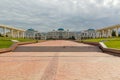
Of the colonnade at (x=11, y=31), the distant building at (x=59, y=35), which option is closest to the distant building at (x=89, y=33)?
the distant building at (x=59, y=35)

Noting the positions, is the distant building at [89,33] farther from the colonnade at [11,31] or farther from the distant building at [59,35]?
the colonnade at [11,31]

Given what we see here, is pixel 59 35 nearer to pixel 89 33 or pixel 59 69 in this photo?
pixel 89 33

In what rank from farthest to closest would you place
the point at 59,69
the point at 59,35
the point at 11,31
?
the point at 59,35 < the point at 11,31 < the point at 59,69

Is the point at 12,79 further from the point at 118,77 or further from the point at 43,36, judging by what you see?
the point at 43,36

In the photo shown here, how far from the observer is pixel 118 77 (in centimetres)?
679

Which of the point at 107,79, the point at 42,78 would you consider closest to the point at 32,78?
the point at 42,78

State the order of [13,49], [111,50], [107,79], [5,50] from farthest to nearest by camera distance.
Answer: [13,49]
[5,50]
[111,50]
[107,79]

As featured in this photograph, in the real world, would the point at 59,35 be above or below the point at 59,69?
above

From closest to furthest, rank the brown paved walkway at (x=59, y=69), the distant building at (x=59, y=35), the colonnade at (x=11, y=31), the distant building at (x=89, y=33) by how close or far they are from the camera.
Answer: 1. the brown paved walkway at (x=59, y=69)
2. the colonnade at (x=11, y=31)
3. the distant building at (x=89, y=33)
4. the distant building at (x=59, y=35)

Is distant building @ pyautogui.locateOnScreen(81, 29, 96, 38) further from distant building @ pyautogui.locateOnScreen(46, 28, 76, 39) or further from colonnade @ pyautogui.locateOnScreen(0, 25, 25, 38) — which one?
colonnade @ pyautogui.locateOnScreen(0, 25, 25, 38)

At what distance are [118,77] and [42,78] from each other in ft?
7.85

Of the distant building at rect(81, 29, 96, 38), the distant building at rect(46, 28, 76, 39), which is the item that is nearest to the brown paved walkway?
the distant building at rect(81, 29, 96, 38)

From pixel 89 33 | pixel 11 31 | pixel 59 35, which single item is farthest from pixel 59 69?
pixel 59 35

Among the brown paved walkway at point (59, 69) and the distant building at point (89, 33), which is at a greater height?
the distant building at point (89, 33)
